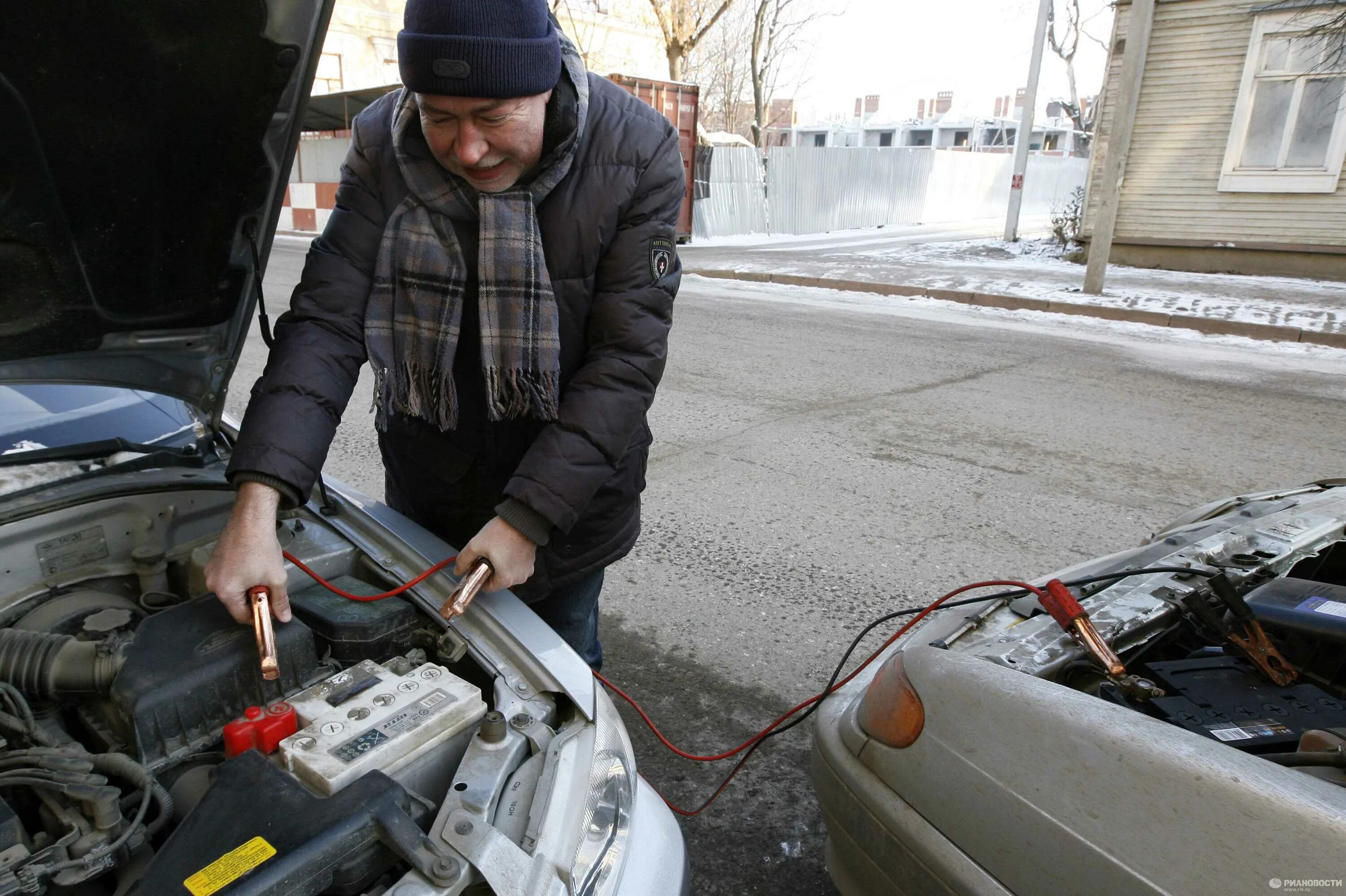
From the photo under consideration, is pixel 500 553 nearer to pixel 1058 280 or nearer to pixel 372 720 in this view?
pixel 372 720

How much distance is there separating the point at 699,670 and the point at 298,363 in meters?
1.67

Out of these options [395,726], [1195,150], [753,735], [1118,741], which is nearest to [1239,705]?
[1118,741]

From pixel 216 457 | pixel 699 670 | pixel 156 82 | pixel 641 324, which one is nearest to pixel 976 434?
pixel 699 670

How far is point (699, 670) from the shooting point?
280 cm

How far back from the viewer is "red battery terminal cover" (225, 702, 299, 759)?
1278 millimetres

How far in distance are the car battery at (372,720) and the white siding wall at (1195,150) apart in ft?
41.6

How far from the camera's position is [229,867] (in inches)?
41.3

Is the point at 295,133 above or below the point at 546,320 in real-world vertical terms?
above

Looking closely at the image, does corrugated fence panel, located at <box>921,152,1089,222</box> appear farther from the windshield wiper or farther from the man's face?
the windshield wiper

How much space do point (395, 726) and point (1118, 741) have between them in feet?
3.61

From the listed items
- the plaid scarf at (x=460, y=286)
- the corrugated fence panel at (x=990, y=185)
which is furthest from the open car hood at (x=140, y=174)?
the corrugated fence panel at (x=990, y=185)

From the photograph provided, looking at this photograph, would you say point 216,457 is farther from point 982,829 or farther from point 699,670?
point 982,829

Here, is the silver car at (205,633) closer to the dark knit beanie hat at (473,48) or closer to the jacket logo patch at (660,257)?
the dark knit beanie hat at (473,48)

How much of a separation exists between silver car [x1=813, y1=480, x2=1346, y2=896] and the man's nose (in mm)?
1255
